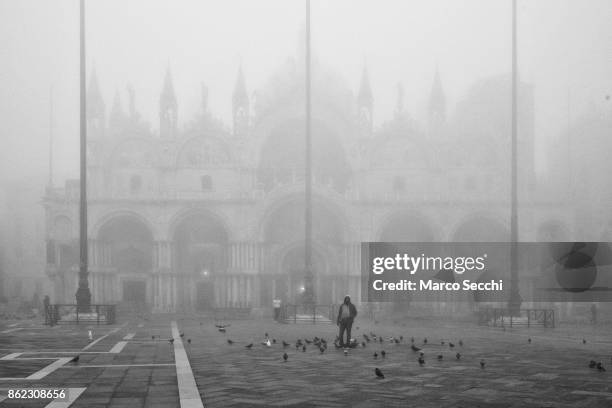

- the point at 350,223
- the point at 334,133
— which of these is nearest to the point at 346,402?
the point at 350,223

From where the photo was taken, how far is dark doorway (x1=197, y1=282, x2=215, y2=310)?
58188 millimetres

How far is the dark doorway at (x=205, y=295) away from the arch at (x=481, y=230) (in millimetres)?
17813

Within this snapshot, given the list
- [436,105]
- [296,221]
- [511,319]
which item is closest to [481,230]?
[436,105]

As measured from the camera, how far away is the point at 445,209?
56500 millimetres

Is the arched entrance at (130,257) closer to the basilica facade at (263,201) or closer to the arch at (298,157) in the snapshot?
the basilica facade at (263,201)

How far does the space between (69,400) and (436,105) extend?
186 ft

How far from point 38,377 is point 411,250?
4800 centimetres

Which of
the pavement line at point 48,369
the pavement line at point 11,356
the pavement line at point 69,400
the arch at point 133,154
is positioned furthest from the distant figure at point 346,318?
the arch at point 133,154

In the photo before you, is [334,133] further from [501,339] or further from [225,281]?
[501,339]

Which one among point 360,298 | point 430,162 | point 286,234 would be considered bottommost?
point 360,298

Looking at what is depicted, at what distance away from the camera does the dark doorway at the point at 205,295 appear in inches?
2291

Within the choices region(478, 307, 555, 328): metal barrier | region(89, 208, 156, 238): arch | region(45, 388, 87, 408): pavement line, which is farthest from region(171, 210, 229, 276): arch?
region(45, 388, 87, 408): pavement line

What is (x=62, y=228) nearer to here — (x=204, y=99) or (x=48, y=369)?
(x=204, y=99)

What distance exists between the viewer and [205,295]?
58469mm
